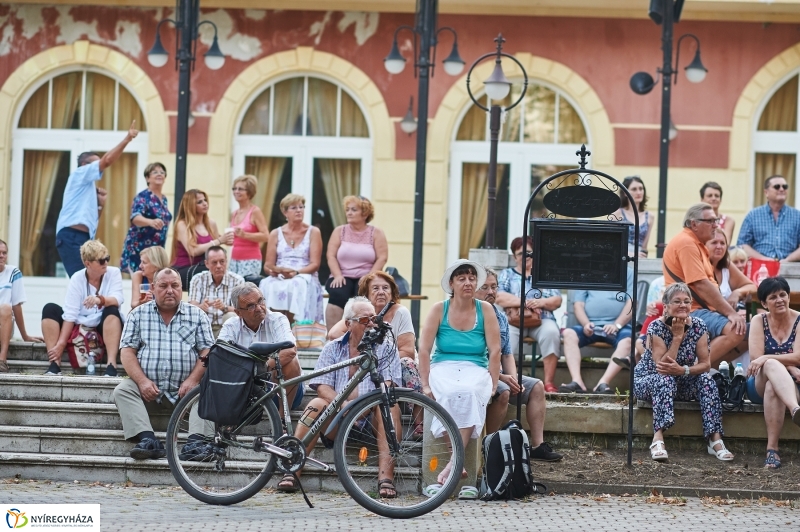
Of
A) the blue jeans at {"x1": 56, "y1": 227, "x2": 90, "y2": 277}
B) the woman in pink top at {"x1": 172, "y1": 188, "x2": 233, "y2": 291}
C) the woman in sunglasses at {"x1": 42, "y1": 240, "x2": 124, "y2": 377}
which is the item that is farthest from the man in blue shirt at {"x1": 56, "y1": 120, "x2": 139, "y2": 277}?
the woman in sunglasses at {"x1": 42, "y1": 240, "x2": 124, "y2": 377}

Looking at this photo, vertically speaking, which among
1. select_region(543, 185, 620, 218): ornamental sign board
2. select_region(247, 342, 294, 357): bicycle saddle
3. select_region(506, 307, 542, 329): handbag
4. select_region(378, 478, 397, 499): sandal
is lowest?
select_region(378, 478, 397, 499): sandal

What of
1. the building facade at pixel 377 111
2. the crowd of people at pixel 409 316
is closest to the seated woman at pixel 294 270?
the crowd of people at pixel 409 316

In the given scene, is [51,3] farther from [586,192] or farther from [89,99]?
[586,192]

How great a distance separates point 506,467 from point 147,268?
4.01 m

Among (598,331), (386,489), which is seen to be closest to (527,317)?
Result: (598,331)

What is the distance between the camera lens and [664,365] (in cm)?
935

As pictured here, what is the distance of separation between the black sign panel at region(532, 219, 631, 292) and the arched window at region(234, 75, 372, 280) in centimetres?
783

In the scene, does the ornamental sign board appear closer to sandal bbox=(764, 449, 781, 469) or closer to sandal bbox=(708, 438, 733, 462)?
sandal bbox=(708, 438, 733, 462)

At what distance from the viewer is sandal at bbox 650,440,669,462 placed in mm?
9141

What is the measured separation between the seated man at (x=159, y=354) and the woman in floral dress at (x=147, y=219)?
2.73 meters

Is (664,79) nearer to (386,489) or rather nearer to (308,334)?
(308,334)

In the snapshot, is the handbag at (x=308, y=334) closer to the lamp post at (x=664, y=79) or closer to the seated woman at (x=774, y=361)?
the seated woman at (x=774, y=361)

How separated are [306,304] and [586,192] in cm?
326

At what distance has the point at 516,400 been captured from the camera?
9422mm
